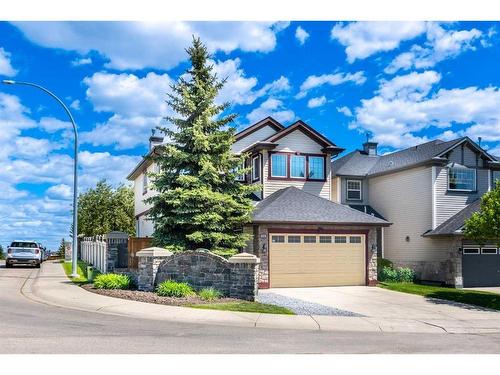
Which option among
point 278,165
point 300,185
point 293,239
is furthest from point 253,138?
point 293,239

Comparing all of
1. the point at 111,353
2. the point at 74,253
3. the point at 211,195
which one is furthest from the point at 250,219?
the point at 111,353

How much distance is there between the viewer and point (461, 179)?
28141 millimetres

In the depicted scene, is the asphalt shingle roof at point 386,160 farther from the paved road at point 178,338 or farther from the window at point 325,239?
the paved road at point 178,338

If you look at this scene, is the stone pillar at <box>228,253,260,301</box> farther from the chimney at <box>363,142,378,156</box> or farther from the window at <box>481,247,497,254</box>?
the chimney at <box>363,142,378,156</box>

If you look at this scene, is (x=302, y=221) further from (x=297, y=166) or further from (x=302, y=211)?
(x=297, y=166)

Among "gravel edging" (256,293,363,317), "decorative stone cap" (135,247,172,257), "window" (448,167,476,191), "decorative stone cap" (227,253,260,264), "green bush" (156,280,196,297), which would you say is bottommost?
"gravel edging" (256,293,363,317)

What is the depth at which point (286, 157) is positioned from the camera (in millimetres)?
27297

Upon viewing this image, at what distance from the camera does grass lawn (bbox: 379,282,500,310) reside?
20109 millimetres

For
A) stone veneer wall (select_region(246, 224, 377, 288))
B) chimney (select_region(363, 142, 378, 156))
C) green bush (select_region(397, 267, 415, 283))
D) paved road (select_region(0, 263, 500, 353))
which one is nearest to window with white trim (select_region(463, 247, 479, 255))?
green bush (select_region(397, 267, 415, 283))

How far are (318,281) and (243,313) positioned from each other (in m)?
9.39

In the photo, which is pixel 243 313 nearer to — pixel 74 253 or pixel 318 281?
pixel 318 281

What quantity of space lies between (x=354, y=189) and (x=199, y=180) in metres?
14.0

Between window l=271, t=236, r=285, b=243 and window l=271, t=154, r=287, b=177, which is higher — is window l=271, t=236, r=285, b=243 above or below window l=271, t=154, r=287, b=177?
below

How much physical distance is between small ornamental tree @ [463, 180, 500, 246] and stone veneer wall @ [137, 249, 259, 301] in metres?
8.85
